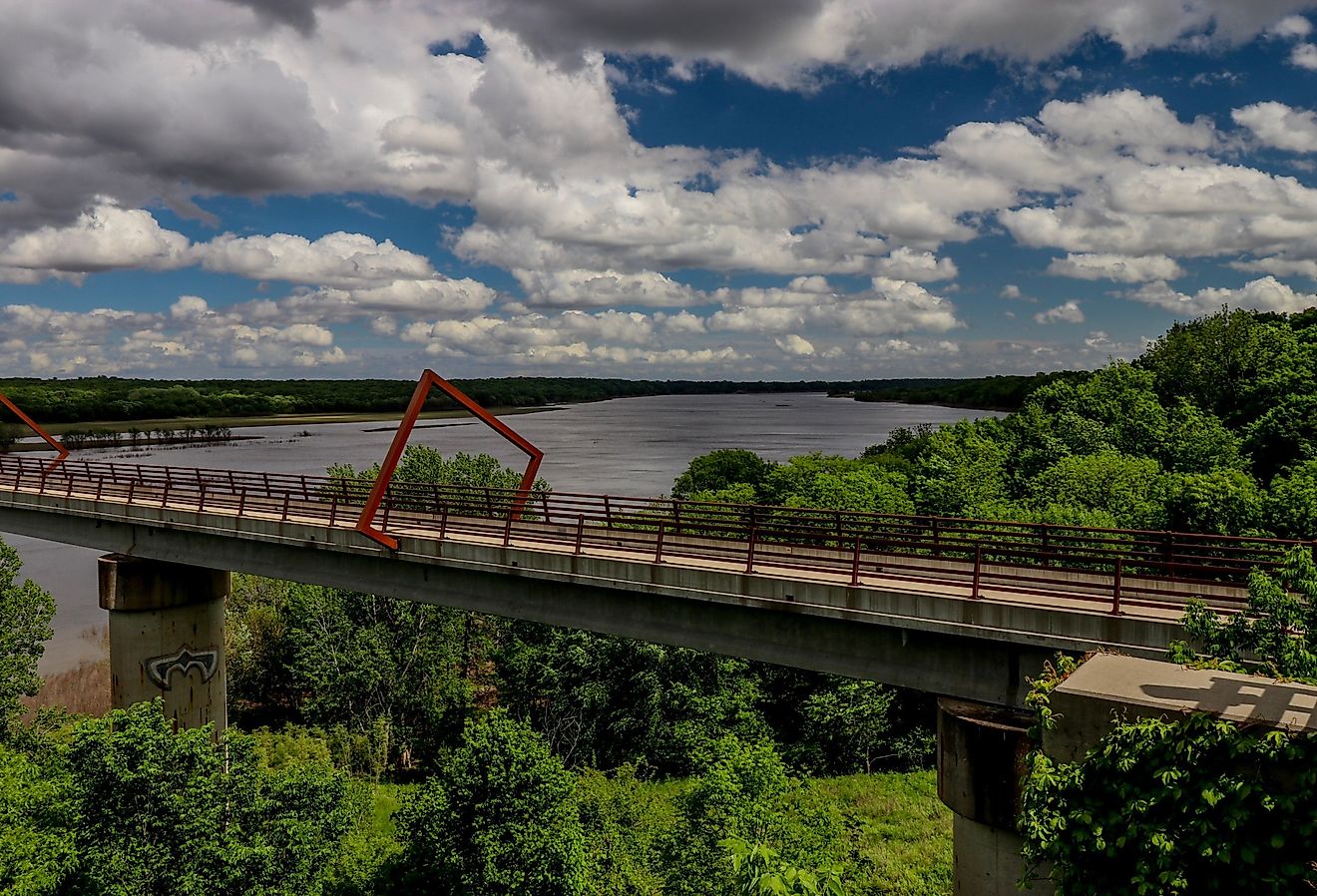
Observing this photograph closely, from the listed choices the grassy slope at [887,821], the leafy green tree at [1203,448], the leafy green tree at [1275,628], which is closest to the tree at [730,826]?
the grassy slope at [887,821]

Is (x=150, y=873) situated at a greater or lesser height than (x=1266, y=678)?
lesser

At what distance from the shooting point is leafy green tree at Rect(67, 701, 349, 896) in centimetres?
1722

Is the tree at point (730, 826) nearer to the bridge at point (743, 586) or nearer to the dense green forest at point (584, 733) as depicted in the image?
the dense green forest at point (584, 733)

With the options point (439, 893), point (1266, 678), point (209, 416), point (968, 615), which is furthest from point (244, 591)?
point (209, 416)

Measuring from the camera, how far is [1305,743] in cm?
775

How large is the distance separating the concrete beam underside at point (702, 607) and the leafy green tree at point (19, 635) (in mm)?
10270

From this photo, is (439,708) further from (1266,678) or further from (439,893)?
(1266,678)

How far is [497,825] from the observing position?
1966 centimetres

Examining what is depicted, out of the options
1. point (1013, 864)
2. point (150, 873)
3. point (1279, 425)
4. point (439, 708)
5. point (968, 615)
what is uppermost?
point (1279, 425)

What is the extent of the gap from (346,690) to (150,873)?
72.6ft

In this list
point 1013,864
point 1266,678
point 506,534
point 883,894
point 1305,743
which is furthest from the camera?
point 883,894

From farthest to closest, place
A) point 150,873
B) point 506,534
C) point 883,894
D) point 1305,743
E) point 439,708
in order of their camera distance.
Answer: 1. point 439,708
2. point 883,894
3. point 506,534
4. point 150,873
5. point 1305,743

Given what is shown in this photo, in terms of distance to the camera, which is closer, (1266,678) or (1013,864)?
(1266,678)

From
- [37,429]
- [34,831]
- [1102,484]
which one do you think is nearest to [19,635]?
[37,429]
